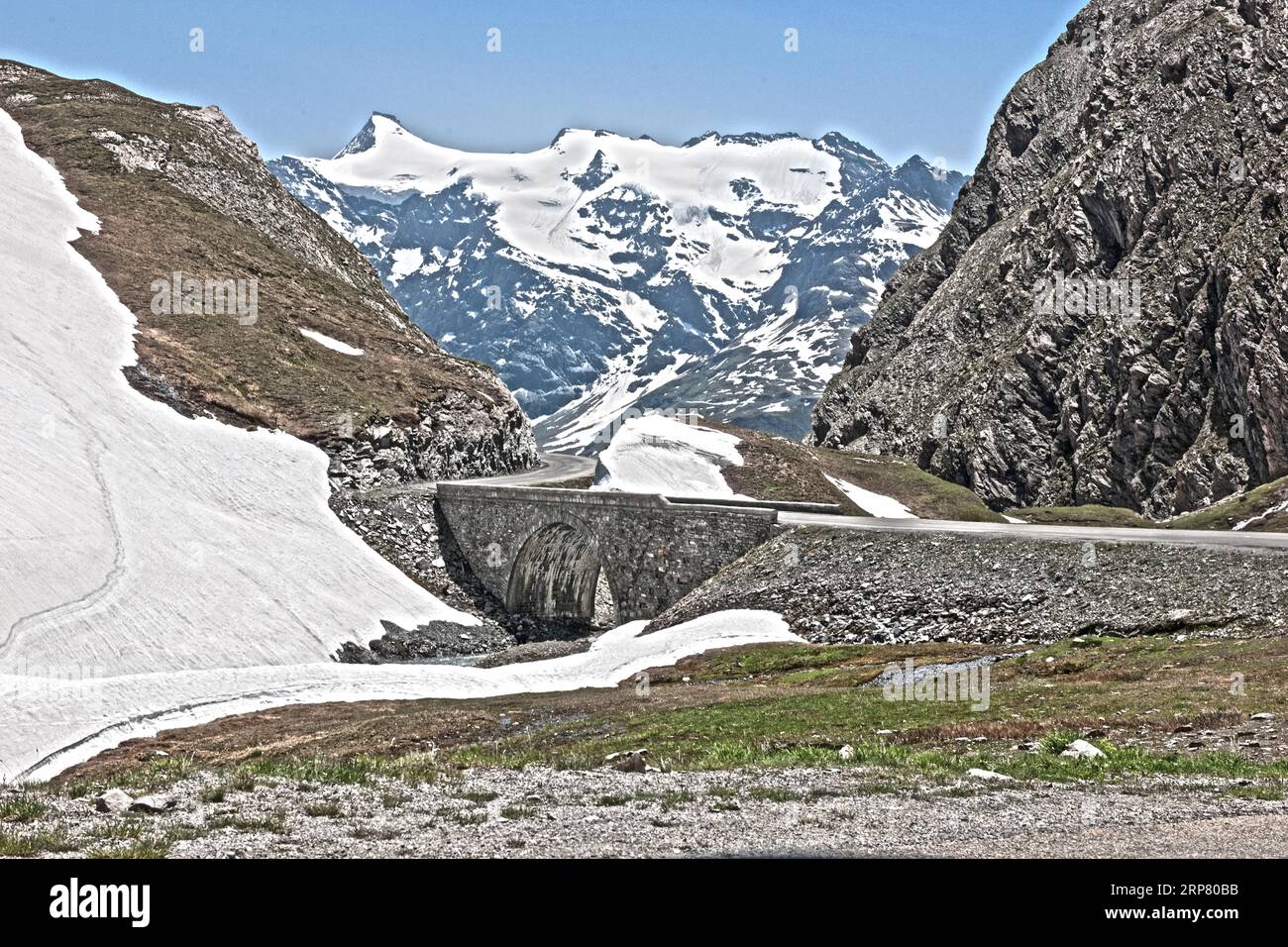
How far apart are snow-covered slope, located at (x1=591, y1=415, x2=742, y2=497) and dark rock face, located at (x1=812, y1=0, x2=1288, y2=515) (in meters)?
59.9

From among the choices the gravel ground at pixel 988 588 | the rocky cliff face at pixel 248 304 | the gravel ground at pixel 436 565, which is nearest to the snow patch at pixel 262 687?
the gravel ground at pixel 988 588

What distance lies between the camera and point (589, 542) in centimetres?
8556

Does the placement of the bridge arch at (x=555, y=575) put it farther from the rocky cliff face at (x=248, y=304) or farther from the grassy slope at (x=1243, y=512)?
the grassy slope at (x=1243, y=512)

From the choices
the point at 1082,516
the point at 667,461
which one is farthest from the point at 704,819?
the point at 1082,516

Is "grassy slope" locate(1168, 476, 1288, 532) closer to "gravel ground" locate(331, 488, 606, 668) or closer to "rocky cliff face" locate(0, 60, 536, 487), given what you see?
"gravel ground" locate(331, 488, 606, 668)

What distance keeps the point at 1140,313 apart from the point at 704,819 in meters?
144

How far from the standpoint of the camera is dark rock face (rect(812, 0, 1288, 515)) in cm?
13350

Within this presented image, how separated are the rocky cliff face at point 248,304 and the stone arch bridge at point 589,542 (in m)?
11.7

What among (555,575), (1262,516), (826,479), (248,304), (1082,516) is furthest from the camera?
(1082,516)

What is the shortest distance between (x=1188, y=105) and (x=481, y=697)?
14255 cm

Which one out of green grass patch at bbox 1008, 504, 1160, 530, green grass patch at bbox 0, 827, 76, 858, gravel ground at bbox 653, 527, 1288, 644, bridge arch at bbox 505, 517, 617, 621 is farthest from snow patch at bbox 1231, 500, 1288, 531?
green grass patch at bbox 0, 827, 76, 858

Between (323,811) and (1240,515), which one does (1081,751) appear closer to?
(323,811)

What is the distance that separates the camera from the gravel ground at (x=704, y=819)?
58.7 feet
